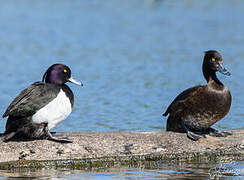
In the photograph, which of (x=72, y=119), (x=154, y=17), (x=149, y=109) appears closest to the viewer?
(x=72, y=119)

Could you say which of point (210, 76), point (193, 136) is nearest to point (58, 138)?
point (193, 136)

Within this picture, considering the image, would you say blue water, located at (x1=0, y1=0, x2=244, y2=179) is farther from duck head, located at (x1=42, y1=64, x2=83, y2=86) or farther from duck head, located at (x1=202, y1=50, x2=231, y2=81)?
duck head, located at (x1=42, y1=64, x2=83, y2=86)

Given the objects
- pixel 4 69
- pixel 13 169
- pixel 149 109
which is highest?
pixel 4 69

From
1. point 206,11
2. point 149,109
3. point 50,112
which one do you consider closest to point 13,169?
point 50,112

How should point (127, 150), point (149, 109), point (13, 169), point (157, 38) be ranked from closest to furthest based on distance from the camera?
point (13, 169), point (127, 150), point (149, 109), point (157, 38)

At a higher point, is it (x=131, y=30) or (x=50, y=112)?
(x=131, y=30)

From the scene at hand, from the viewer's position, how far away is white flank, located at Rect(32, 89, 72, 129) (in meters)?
7.39

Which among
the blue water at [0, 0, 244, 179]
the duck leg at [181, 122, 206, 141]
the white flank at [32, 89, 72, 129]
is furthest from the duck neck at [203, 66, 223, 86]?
the blue water at [0, 0, 244, 179]

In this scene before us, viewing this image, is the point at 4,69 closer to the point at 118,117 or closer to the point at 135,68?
the point at 135,68

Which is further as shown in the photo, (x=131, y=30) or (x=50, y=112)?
(x=131, y=30)

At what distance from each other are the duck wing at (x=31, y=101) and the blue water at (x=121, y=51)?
3.46m

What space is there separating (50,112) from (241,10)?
89.1 ft

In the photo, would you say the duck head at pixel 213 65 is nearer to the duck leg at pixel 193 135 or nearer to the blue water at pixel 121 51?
the duck leg at pixel 193 135

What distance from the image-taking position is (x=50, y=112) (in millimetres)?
7398
